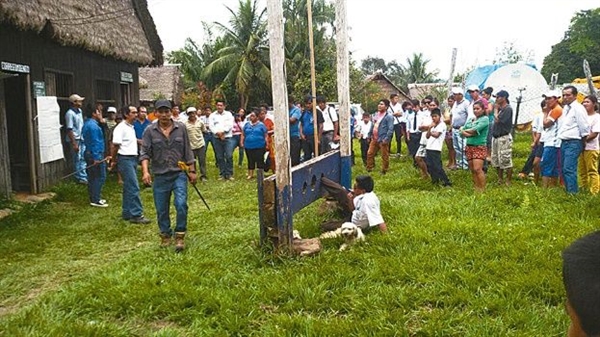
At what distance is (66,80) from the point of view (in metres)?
11.4

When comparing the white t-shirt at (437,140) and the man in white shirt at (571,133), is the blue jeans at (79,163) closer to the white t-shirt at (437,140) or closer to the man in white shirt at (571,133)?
the white t-shirt at (437,140)

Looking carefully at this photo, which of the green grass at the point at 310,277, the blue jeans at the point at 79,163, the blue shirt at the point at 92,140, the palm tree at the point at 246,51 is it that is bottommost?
the green grass at the point at 310,277

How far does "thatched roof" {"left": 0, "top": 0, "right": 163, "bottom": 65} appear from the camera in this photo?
877 centimetres

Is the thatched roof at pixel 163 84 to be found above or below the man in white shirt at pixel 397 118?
above

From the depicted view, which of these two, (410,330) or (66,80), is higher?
(66,80)

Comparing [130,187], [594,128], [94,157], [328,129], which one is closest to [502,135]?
[594,128]

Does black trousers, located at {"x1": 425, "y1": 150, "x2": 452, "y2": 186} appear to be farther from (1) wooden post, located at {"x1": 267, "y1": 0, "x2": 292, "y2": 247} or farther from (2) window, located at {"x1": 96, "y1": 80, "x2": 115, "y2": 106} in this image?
(2) window, located at {"x1": 96, "y1": 80, "x2": 115, "y2": 106}

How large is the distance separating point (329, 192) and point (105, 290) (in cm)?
303

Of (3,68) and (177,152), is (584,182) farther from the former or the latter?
(3,68)

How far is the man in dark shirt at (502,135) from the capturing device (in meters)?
8.81

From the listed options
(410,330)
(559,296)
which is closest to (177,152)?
(410,330)

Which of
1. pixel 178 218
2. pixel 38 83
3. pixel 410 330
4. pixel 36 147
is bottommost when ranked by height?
pixel 410 330

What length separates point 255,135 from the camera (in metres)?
11.4

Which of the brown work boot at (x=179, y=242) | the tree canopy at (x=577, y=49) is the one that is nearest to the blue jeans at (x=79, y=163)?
the brown work boot at (x=179, y=242)
